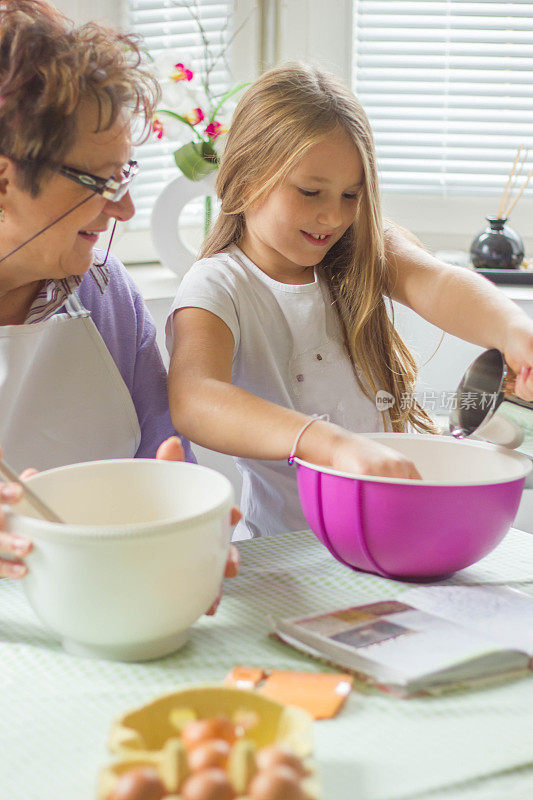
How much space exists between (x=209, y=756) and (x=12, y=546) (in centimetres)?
25

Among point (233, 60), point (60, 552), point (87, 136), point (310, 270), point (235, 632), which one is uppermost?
point (233, 60)

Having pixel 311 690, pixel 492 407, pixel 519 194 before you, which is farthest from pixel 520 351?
pixel 519 194

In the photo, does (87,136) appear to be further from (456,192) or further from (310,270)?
(456,192)

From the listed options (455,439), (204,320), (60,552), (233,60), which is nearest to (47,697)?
(60,552)

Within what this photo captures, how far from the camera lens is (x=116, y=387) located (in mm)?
1159

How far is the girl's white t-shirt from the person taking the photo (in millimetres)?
1312

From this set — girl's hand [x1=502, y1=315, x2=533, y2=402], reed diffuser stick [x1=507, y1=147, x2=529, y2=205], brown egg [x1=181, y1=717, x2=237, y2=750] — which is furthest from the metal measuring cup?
reed diffuser stick [x1=507, y1=147, x2=529, y2=205]

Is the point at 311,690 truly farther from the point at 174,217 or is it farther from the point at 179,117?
the point at 179,117

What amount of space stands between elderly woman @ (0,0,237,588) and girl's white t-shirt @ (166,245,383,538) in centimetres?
14

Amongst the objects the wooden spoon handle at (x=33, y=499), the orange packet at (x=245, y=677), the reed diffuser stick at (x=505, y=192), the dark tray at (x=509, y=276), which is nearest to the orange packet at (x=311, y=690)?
the orange packet at (x=245, y=677)

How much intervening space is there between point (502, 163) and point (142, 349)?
1590 millimetres

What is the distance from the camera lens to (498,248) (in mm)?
2268

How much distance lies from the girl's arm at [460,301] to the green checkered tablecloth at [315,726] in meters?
0.44

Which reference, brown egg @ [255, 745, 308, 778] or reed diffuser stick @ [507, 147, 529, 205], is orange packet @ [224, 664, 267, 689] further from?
reed diffuser stick @ [507, 147, 529, 205]
